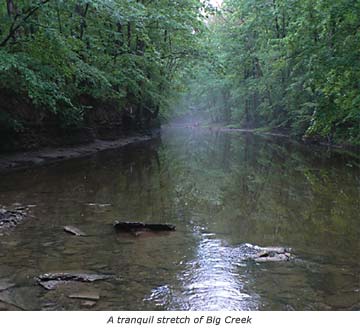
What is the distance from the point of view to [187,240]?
648cm

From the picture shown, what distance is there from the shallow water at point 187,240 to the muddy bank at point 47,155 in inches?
36.0

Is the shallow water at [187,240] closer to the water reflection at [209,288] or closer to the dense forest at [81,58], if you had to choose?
the water reflection at [209,288]

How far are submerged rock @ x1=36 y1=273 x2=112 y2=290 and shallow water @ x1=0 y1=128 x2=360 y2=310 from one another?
112 mm

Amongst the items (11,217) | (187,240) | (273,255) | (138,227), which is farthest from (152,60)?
(273,255)

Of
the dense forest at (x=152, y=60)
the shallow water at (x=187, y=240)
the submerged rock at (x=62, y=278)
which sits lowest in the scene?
the shallow water at (x=187, y=240)

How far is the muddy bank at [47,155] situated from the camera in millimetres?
13719

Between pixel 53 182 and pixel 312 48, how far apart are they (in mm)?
9407

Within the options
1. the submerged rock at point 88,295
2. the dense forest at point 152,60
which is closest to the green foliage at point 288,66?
the dense forest at point 152,60

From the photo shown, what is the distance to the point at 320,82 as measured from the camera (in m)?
13.0

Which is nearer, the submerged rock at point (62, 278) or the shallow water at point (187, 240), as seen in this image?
the shallow water at point (187, 240)

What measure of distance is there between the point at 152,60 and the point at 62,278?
17739 millimetres

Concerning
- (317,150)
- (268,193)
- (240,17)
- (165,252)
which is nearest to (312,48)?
(268,193)

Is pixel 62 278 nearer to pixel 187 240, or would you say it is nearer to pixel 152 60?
pixel 187 240
